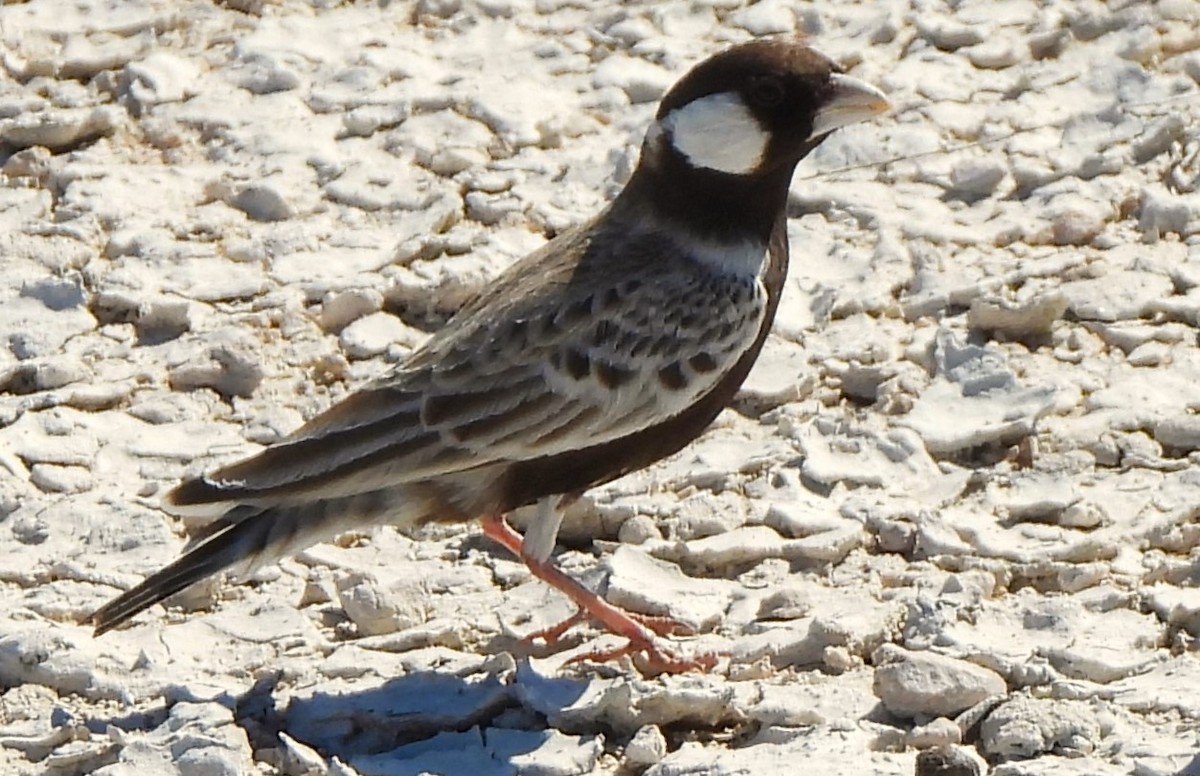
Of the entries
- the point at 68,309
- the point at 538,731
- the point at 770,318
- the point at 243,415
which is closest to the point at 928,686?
the point at 538,731

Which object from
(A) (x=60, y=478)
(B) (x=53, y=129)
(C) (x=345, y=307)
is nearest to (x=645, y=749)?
(A) (x=60, y=478)

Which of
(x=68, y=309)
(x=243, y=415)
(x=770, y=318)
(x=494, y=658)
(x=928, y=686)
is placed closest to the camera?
(x=928, y=686)

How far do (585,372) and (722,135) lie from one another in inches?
32.0

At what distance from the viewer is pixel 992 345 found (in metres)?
7.86

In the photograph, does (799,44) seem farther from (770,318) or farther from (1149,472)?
(1149,472)

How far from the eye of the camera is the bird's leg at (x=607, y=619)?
6.45 metres

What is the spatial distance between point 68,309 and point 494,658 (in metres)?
2.49

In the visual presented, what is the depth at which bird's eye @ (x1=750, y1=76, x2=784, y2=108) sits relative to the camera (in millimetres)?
6938

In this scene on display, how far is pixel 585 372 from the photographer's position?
263 inches

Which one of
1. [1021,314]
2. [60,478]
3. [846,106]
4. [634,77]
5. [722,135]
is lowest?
[60,478]

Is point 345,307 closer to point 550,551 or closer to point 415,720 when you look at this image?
point 550,551

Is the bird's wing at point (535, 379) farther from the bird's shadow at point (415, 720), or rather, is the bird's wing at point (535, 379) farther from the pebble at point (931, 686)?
the pebble at point (931, 686)

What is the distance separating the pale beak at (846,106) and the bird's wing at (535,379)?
1.56 ft

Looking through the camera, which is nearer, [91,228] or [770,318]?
[770,318]
